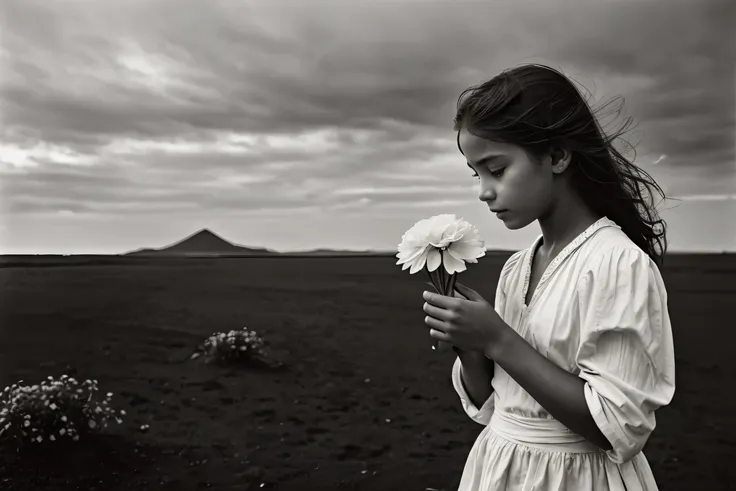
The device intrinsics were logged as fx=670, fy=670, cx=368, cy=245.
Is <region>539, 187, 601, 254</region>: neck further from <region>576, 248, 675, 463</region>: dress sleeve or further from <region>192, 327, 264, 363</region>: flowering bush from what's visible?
<region>192, 327, 264, 363</region>: flowering bush

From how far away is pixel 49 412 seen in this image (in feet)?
7.85

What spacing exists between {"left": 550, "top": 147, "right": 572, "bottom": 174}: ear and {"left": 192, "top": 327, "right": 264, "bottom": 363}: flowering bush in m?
1.89

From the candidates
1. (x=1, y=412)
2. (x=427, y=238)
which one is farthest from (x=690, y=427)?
(x=1, y=412)

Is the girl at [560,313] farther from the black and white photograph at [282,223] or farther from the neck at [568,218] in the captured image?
the black and white photograph at [282,223]

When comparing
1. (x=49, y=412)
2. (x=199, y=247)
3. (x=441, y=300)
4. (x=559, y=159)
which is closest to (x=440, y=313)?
(x=441, y=300)

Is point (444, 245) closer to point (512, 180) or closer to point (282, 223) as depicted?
point (512, 180)

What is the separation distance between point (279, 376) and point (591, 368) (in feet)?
6.29

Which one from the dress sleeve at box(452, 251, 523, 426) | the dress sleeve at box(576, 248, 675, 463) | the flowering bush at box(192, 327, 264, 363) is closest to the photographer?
the dress sleeve at box(576, 248, 675, 463)

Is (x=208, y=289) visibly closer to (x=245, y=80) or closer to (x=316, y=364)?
(x=316, y=364)

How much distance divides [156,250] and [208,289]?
259mm

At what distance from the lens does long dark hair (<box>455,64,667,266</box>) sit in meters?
0.88

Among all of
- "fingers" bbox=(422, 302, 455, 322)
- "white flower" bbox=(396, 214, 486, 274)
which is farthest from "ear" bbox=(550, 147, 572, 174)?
"fingers" bbox=(422, 302, 455, 322)

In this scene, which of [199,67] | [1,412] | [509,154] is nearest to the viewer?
[509,154]

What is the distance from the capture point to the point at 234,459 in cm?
248
